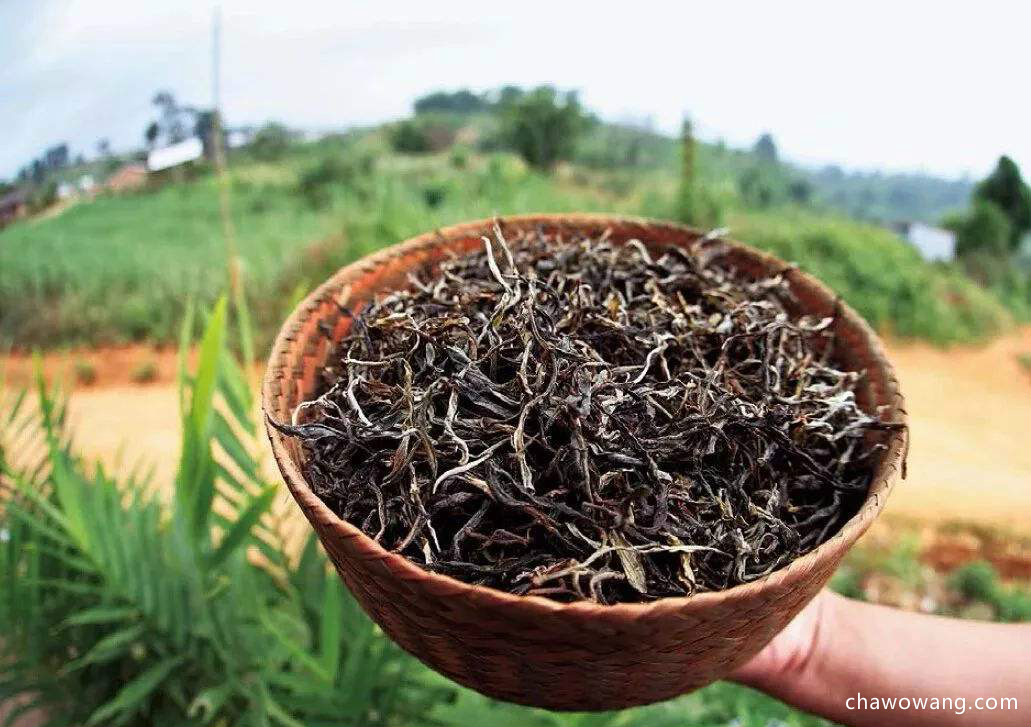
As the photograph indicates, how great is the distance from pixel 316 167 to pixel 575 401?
7.02 meters

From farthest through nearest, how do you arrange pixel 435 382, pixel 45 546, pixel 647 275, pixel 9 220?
pixel 9 220 → pixel 45 546 → pixel 647 275 → pixel 435 382

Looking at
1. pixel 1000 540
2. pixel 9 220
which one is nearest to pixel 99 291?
pixel 9 220

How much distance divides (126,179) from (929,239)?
6.15m

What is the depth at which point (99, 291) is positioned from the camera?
5.70 meters

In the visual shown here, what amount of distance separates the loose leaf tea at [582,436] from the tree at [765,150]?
756 cm

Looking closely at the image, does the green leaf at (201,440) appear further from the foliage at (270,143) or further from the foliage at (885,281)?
the foliage at (270,143)

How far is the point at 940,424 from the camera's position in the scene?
4781 mm

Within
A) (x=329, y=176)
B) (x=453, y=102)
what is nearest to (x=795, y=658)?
(x=329, y=176)

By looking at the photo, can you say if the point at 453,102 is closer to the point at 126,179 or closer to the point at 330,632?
the point at 126,179

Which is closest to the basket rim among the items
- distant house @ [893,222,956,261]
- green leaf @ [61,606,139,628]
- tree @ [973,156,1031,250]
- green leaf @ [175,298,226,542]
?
green leaf @ [175,298,226,542]

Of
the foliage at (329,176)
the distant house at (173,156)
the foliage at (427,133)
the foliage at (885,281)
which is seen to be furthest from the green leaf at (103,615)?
the foliage at (427,133)

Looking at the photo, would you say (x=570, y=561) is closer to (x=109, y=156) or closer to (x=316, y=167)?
(x=109, y=156)

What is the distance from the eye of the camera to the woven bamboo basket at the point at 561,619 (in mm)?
684

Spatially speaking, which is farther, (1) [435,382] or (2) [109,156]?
(2) [109,156]
